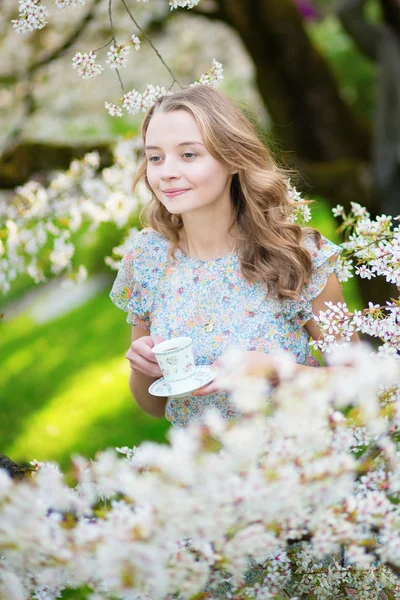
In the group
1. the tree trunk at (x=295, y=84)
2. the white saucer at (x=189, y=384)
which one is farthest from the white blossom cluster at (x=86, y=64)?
the tree trunk at (x=295, y=84)

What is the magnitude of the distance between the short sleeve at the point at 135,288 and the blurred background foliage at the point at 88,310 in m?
0.60

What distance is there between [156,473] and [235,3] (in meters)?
4.12

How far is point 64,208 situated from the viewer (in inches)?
139

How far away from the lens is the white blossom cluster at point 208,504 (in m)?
0.99

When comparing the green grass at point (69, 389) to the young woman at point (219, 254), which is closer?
the young woman at point (219, 254)

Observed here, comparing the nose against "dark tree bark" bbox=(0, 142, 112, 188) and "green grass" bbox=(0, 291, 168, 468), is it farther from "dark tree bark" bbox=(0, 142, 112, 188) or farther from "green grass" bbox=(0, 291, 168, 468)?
"green grass" bbox=(0, 291, 168, 468)

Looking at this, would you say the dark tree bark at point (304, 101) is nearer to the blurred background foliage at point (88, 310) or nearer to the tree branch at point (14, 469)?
the blurred background foliage at point (88, 310)

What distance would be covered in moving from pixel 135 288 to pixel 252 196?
45 centimetres

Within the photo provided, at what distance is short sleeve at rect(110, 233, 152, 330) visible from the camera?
208cm

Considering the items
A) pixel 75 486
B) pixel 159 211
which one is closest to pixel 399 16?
pixel 159 211

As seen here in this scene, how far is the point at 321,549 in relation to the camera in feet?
3.75

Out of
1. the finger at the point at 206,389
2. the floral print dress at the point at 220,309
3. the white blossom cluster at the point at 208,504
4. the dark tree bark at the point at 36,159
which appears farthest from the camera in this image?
the dark tree bark at the point at 36,159

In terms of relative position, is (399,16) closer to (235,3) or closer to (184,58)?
(235,3)

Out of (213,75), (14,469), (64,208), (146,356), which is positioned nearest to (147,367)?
(146,356)
